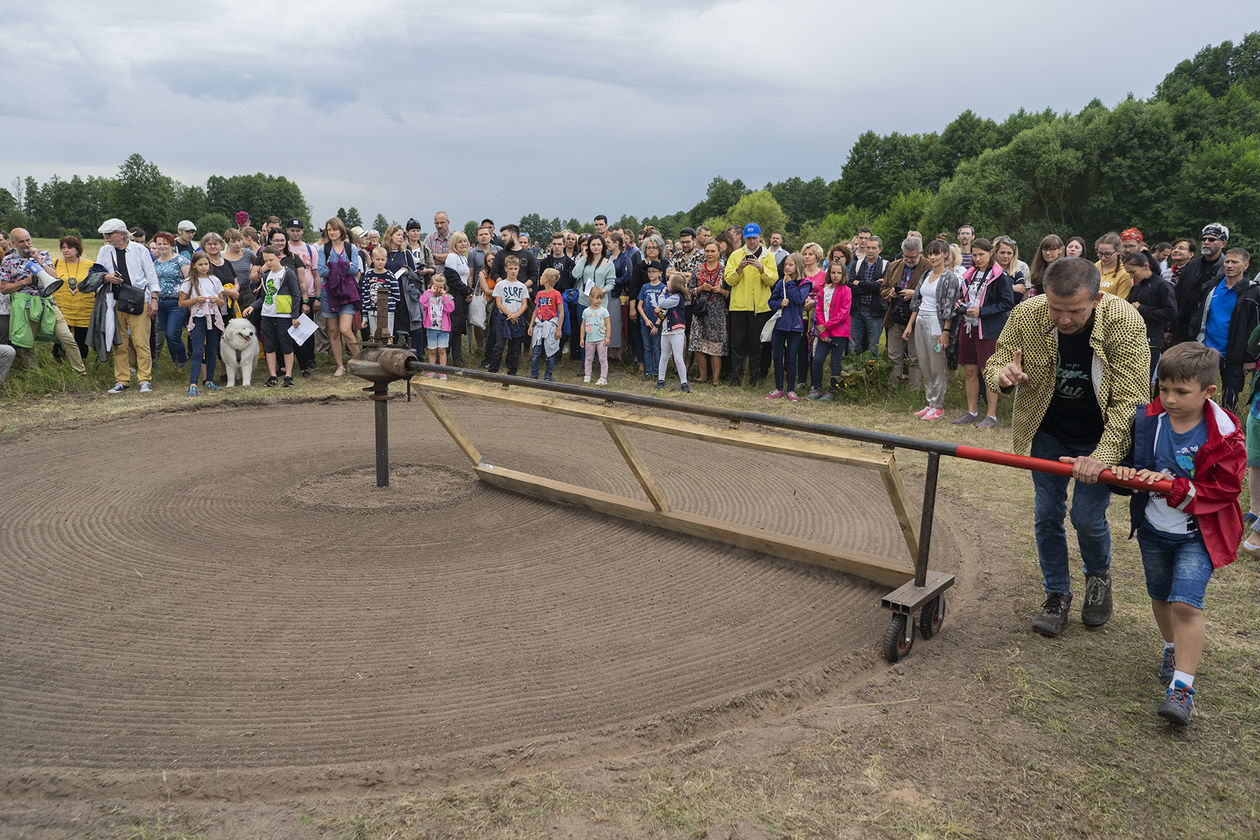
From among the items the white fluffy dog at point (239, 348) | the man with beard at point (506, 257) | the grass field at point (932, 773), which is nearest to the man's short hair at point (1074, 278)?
the grass field at point (932, 773)

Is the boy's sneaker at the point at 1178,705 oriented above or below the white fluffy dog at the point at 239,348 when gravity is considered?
below

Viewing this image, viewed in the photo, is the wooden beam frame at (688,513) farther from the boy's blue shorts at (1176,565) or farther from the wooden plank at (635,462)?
the boy's blue shorts at (1176,565)

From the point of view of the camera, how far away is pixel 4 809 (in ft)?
10.6

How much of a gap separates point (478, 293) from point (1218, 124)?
52.6m

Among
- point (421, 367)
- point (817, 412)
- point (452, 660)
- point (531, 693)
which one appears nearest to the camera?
point (531, 693)

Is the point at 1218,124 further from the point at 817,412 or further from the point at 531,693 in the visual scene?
the point at 531,693

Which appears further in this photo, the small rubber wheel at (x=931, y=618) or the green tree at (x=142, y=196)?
the green tree at (x=142, y=196)

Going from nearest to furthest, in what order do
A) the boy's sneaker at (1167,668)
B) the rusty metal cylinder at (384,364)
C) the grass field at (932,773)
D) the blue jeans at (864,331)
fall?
the grass field at (932,773), the boy's sneaker at (1167,668), the rusty metal cylinder at (384,364), the blue jeans at (864,331)

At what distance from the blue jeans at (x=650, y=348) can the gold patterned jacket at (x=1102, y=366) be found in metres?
8.14

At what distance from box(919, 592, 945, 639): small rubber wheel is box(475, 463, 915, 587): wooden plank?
36 cm

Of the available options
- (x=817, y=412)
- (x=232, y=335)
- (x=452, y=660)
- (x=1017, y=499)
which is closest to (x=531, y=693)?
(x=452, y=660)

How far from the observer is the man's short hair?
13.7ft

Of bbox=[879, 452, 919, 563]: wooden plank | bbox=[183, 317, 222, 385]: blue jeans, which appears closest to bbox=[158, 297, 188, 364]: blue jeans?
bbox=[183, 317, 222, 385]: blue jeans

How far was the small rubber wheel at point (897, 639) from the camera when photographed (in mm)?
4430
